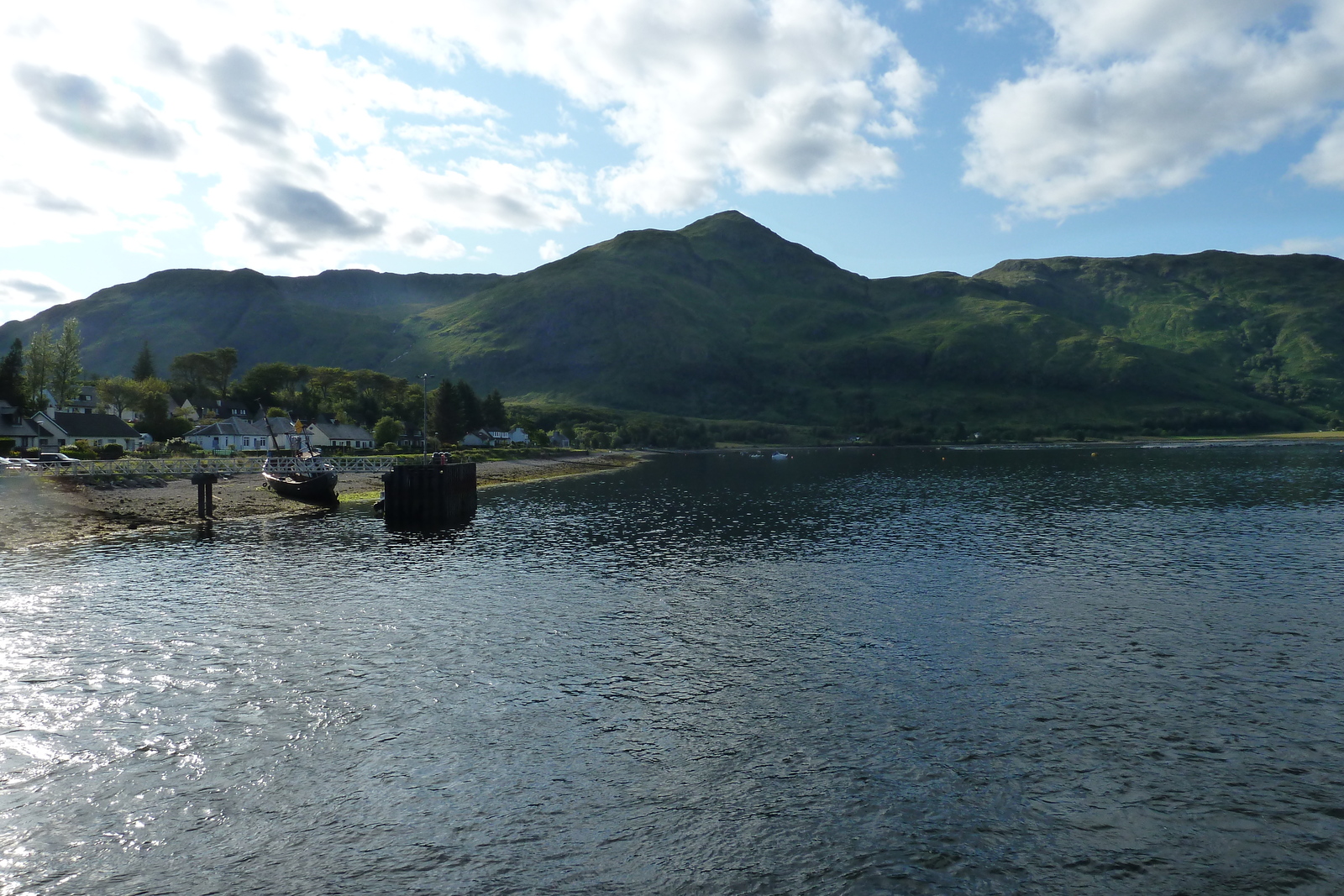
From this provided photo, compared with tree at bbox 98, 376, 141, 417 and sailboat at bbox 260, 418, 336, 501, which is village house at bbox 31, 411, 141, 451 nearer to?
sailboat at bbox 260, 418, 336, 501

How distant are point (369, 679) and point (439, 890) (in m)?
15.3

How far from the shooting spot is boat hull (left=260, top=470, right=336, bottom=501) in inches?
3487

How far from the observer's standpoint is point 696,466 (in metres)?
200

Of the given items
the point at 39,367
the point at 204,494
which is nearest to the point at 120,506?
the point at 204,494

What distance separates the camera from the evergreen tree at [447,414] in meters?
185

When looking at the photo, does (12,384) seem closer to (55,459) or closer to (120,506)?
(55,459)

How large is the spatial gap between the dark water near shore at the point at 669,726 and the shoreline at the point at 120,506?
37.9ft

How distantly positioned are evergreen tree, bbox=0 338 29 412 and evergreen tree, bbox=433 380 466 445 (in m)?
78.7

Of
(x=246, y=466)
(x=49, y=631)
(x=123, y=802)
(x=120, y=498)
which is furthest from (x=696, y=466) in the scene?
(x=123, y=802)

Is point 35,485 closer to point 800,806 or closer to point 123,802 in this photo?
point 123,802

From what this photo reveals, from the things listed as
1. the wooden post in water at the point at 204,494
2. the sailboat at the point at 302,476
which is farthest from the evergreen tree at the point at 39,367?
the wooden post in water at the point at 204,494

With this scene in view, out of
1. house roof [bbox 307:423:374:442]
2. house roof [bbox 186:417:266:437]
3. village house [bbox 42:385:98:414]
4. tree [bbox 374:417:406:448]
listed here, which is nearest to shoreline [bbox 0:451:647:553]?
tree [bbox 374:417:406:448]

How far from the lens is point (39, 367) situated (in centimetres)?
15400

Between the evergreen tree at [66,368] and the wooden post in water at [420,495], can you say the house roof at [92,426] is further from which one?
the wooden post in water at [420,495]
